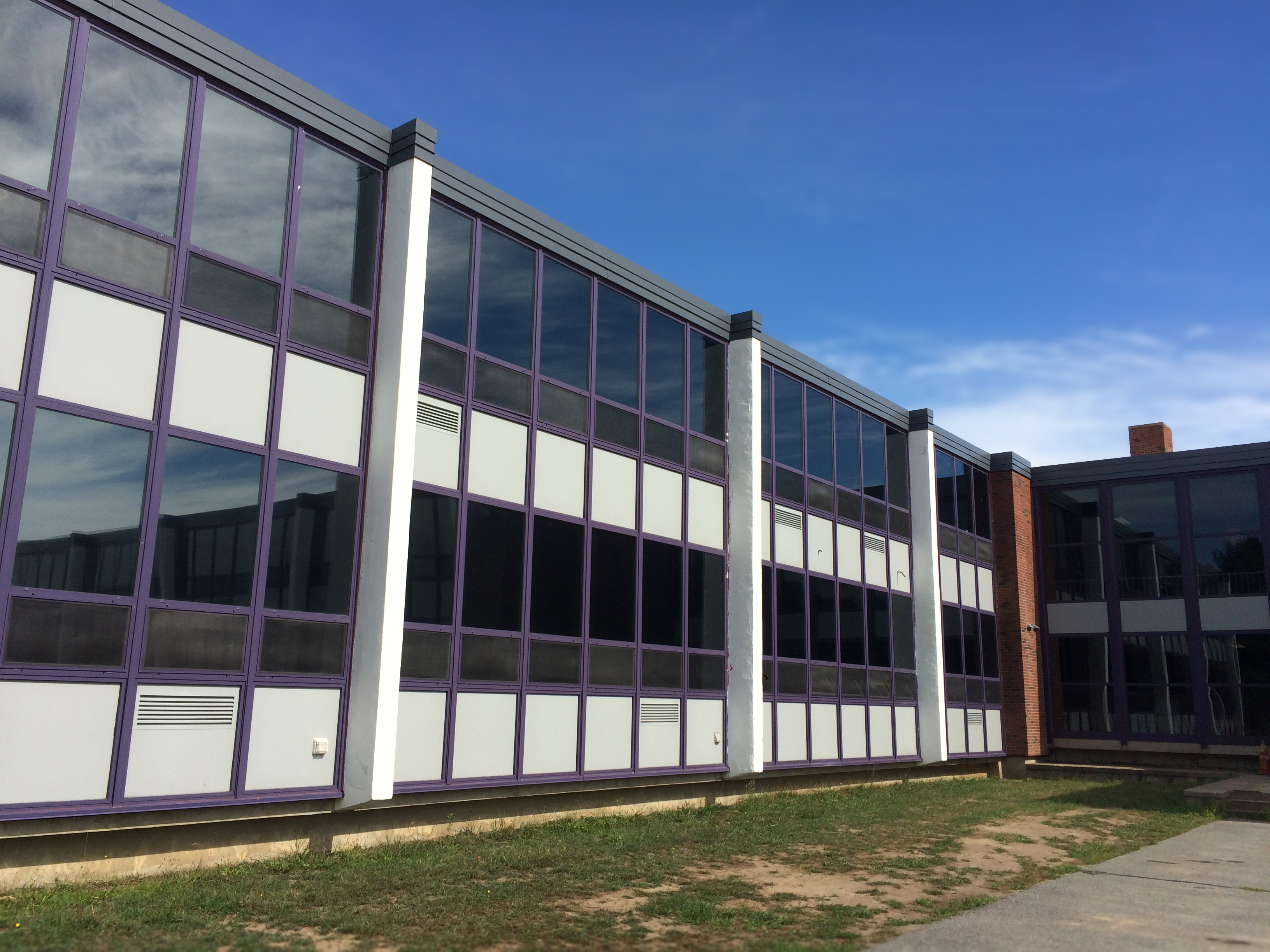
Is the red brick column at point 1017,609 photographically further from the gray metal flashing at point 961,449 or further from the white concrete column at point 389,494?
the white concrete column at point 389,494

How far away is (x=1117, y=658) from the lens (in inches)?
1041

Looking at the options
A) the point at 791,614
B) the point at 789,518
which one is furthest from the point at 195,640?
the point at 789,518

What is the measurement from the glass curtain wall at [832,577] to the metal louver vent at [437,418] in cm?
724

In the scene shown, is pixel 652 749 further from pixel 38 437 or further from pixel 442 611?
pixel 38 437

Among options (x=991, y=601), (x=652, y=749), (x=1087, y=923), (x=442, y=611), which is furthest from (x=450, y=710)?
(x=991, y=601)

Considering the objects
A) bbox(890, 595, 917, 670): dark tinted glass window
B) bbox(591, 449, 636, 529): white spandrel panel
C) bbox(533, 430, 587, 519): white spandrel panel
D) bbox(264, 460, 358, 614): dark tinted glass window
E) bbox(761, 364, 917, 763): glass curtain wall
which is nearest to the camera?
bbox(264, 460, 358, 614): dark tinted glass window

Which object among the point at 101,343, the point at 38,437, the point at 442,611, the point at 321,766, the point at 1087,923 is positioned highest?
the point at 101,343

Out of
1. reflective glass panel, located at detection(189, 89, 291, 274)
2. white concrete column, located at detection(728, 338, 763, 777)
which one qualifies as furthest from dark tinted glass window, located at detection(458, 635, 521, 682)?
white concrete column, located at detection(728, 338, 763, 777)

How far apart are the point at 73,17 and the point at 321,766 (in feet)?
25.3

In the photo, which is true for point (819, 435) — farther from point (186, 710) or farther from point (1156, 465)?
point (186, 710)

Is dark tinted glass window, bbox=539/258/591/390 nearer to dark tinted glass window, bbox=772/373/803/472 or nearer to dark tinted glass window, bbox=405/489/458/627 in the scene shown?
dark tinted glass window, bbox=405/489/458/627

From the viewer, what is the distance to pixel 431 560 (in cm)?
1208

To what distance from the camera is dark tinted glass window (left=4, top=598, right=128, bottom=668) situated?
859 cm

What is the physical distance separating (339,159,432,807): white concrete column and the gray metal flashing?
15218mm
